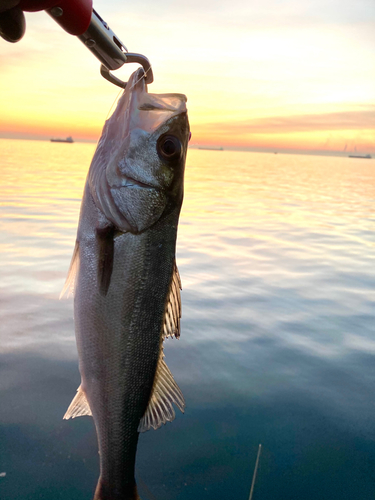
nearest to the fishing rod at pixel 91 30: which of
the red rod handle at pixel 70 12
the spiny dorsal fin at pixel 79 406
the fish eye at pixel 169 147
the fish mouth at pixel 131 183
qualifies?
the red rod handle at pixel 70 12

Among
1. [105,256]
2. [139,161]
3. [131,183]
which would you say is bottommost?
[105,256]

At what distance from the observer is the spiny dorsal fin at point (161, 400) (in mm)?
2643

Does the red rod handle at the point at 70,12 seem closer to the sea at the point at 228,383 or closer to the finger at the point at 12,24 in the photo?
the finger at the point at 12,24

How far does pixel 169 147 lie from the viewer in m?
2.66

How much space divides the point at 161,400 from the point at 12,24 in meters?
2.13

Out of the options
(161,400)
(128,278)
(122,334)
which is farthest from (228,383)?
(128,278)

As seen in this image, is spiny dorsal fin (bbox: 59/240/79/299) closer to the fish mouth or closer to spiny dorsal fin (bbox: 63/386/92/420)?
the fish mouth

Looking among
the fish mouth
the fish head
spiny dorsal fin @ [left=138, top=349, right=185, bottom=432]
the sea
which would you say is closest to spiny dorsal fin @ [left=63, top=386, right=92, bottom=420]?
spiny dorsal fin @ [left=138, top=349, right=185, bottom=432]

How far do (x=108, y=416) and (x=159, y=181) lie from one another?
4.71 ft

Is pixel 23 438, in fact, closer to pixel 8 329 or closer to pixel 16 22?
pixel 8 329

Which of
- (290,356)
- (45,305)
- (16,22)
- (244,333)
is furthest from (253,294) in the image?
(16,22)

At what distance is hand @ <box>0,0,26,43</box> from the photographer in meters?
1.66

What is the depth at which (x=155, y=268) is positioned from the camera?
2.55 metres

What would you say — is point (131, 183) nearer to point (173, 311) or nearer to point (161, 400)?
point (173, 311)
